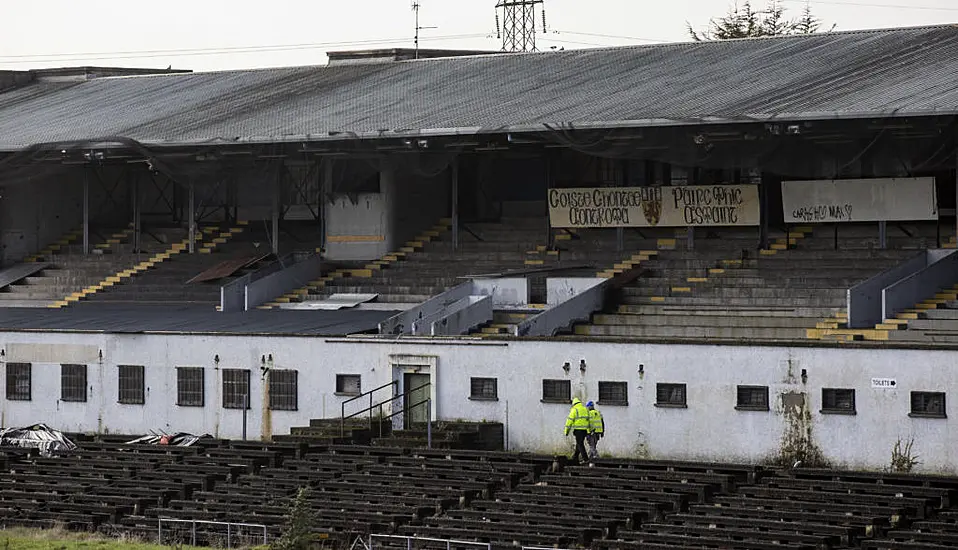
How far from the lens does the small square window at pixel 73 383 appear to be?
4994 cm

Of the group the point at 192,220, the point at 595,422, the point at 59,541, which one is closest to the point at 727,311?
the point at 595,422

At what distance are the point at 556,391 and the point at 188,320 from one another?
40.8 feet

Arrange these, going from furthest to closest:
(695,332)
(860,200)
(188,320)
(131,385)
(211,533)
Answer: (188,320) < (860,200) < (131,385) < (695,332) < (211,533)

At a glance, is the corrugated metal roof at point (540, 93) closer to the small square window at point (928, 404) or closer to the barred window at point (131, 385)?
the small square window at point (928, 404)

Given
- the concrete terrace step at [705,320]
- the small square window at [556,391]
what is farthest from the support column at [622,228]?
the small square window at [556,391]

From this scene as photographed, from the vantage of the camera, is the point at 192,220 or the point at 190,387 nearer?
the point at 190,387

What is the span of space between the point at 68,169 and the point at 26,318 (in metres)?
7.64

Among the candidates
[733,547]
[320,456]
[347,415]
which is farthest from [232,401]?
[733,547]

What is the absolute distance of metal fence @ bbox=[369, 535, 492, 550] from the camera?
103 ft

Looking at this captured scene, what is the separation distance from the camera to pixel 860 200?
162ft

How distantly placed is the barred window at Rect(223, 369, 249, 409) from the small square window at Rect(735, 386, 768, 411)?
1255 centimetres

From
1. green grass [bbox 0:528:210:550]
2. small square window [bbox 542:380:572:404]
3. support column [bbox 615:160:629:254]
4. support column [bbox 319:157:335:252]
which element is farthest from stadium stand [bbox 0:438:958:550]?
support column [bbox 319:157:335:252]

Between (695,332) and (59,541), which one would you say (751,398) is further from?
(59,541)

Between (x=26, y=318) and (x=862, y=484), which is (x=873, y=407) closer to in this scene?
(x=862, y=484)
